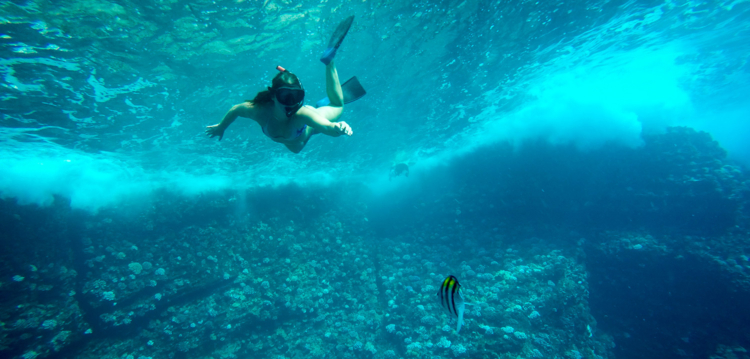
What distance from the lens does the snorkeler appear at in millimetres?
3303

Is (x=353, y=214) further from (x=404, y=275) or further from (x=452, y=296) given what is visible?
(x=452, y=296)

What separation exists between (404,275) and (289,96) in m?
14.5

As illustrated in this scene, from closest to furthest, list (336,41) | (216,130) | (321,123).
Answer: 1. (321,123)
2. (336,41)
3. (216,130)

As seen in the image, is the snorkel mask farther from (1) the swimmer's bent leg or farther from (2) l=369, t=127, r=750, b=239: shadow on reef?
(2) l=369, t=127, r=750, b=239: shadow on reef

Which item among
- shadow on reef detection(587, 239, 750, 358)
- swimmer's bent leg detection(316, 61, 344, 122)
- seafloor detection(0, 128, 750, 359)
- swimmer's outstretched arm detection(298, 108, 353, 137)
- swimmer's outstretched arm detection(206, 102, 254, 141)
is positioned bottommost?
shadow on reef detection(587, 239, 750, 358)

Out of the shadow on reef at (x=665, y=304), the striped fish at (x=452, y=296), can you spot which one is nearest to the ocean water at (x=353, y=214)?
the shadow on reef at (x=665, y=304)

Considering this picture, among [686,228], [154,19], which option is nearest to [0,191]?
[154,19]

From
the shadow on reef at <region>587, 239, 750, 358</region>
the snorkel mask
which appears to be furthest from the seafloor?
the snorkel mask

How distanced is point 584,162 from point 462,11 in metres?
18.8

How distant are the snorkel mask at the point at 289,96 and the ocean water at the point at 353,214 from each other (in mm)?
7868

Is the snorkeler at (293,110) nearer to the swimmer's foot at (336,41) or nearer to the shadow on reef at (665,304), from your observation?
the swimmer's foot at (336,41)

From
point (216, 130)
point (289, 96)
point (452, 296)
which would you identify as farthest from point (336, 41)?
point (452, 296)

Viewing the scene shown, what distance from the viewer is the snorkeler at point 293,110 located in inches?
130

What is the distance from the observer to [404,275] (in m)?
15.7
